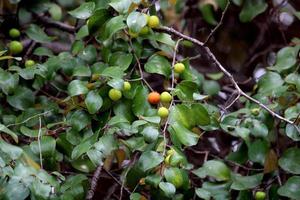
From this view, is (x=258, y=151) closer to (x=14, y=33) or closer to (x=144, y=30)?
(x=144, y=30)

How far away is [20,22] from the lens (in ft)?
5.79

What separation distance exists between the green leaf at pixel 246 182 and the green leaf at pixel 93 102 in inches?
16.1

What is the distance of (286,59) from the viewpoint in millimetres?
1691

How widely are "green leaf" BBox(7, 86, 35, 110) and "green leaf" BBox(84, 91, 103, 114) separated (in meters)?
0.25

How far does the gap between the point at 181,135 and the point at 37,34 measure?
614 mm

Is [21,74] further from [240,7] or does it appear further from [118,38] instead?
[240,7]

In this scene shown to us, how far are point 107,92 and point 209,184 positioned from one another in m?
0.38

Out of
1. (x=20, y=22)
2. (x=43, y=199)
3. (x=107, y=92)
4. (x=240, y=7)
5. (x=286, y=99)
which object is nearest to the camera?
(x=43, y=199)

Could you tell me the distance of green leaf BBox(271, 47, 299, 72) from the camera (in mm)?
1667

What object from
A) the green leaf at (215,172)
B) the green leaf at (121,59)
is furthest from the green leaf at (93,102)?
the green leaf at (215,172)

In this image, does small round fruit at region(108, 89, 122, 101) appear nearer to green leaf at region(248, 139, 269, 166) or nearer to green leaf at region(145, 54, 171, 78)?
green leaf at region(145, 54, 171, 78)

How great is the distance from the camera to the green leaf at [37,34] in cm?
170

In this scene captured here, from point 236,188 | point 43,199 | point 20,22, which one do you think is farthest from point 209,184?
point 20,22

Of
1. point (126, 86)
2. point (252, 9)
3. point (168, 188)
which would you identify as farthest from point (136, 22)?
point (252, 9)
